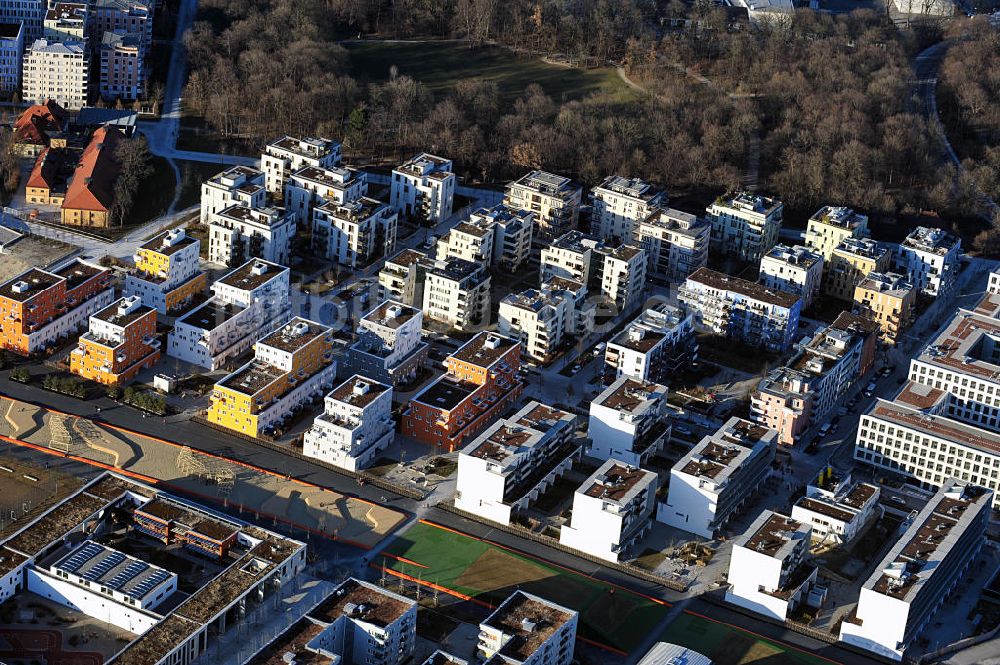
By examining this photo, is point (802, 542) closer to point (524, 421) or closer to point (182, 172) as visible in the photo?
point (524, 421)

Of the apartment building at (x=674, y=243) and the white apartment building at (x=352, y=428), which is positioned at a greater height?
the apartment building at (x=674, y=243)

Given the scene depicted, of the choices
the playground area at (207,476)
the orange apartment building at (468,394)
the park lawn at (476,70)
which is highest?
the park lawn at (476,70)

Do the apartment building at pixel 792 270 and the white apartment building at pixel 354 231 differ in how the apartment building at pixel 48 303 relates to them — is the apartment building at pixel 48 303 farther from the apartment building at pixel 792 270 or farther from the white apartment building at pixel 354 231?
the apartment building at pixel 792 270

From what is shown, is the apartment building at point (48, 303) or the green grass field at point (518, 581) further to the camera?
the apartment building at point (48, 303)

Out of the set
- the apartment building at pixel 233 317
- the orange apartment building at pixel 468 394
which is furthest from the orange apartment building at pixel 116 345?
the orange apartment building at pixel 468 394

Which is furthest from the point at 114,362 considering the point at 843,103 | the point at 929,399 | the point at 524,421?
the point at 843,103

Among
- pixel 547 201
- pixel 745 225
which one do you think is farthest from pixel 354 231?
pixel 745 225

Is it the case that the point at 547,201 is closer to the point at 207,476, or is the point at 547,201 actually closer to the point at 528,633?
the point at 207,476
